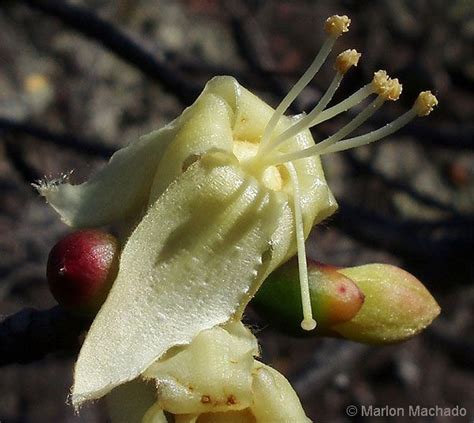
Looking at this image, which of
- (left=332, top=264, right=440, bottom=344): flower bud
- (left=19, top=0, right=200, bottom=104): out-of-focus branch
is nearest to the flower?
(left=332, top=264, right=440, bottom=344): flower bud

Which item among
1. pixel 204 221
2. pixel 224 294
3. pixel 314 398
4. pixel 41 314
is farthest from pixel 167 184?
pixel 314 398

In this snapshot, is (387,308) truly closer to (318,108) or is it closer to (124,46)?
(318,108)

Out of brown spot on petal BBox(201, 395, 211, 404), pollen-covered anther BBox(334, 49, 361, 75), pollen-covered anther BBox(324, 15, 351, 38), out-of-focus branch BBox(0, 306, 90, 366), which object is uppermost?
pollen-covered anther BBox(324, 15, 351, 38)

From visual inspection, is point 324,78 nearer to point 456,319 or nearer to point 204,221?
point 456,319

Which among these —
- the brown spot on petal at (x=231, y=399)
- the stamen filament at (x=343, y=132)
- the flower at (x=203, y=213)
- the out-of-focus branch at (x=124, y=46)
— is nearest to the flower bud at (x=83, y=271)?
the flower at (x=203, y=213)

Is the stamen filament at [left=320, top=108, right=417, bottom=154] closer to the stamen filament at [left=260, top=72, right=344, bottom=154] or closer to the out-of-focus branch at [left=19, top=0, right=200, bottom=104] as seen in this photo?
the stamen filament at [left=260, top=72, right=344, bottom=154]

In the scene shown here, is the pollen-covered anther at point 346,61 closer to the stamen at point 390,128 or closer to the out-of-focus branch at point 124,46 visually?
the stamen at point 390,128
